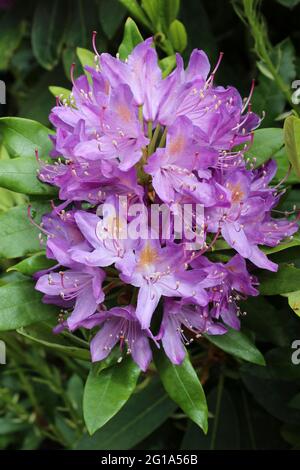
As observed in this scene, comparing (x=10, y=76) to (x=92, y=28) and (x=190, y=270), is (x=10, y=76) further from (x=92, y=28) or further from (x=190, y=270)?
(x=190, y=270)

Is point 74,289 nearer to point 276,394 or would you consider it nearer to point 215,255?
point 215,255

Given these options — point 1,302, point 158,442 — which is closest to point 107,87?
point 1,302

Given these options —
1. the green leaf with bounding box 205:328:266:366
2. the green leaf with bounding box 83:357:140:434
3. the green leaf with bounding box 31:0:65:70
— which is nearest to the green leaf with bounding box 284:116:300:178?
the green leaf with bounding box 205:328:266:366

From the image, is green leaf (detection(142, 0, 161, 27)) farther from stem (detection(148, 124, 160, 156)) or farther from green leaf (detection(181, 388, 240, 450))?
green leaf (detection(181, 388, 240, 450))

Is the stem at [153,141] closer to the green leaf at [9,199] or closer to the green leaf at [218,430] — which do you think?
the green leaf at [9,199]
